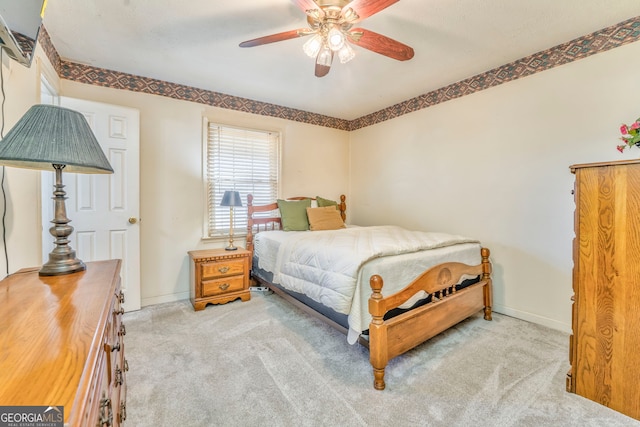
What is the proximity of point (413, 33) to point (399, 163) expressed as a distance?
1880 millimetres

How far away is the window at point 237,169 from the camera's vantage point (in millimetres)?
3520

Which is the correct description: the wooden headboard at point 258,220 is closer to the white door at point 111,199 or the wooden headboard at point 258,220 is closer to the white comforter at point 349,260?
the white comforter at point 349,260

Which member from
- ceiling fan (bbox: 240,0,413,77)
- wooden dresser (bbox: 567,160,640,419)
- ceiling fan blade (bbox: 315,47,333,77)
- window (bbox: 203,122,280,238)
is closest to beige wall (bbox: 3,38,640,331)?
window (bbox: 203,122,280,238)

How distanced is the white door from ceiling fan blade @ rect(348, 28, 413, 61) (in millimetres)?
2425

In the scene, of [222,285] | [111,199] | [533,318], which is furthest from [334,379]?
[111,199]

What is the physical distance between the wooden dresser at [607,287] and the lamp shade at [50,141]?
2.56 m

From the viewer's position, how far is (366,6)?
1504 millimetres

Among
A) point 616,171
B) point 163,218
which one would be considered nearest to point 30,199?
point 163,218

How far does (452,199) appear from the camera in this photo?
3344 millimetres

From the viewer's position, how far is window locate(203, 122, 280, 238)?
352 cm

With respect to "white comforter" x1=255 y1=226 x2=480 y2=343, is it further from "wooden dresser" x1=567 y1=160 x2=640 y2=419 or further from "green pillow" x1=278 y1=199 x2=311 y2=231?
"wooden dresser" x1=567 y1=160 x2=640 y2=419

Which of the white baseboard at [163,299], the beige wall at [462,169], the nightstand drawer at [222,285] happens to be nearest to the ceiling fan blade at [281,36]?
the beige wall at [462,169]

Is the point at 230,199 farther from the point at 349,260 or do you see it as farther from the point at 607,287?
the point at 607,287

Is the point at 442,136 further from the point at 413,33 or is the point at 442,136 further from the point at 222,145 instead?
the point at 222,145
